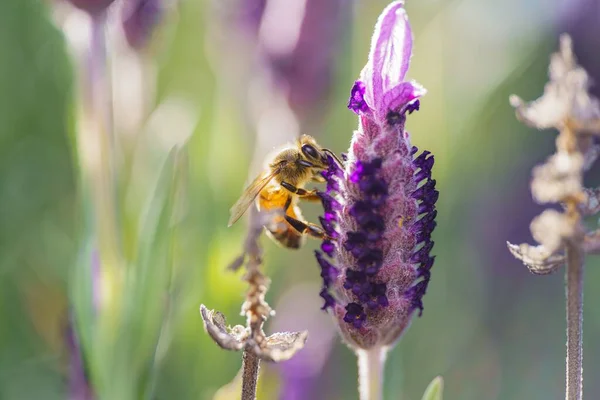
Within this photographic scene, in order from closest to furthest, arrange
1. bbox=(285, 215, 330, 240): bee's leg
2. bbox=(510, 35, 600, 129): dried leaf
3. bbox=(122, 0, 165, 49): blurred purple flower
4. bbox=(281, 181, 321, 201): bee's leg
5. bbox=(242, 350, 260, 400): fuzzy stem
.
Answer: bbox=(510, 35, 600, 129): dried leaf → bbox=(242, 350, 260, 400): fuzzy stem → bbox=(285, 215, 330, 240): bee's leg → bbox=(281, 181, 321, 201): bee's leg → bbox=(122, 0, 165, 49): blurred purple flower

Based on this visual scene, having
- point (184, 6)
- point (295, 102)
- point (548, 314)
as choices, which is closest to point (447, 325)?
point (548, 314)

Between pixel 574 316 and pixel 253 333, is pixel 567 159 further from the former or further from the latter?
pixel 253 333

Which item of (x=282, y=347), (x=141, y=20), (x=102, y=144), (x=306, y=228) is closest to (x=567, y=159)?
(x=282, y=347)

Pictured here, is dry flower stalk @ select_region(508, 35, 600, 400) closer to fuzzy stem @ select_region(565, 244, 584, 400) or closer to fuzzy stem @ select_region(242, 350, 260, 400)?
fuzzy stem @ select_region(565, 244, 584, 400)

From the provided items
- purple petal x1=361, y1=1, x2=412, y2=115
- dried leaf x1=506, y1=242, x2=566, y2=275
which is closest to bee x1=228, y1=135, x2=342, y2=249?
purple petal x1=361, y1=1, x2=412, y2=115

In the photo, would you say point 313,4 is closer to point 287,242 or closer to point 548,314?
point 287,242

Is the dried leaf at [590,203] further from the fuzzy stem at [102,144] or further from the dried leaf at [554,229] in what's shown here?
the fuzzy stem at [102,144]

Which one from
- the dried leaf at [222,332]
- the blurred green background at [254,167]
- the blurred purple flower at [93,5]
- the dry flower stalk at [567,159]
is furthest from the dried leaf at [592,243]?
the blurred purple flower at [93,5]
